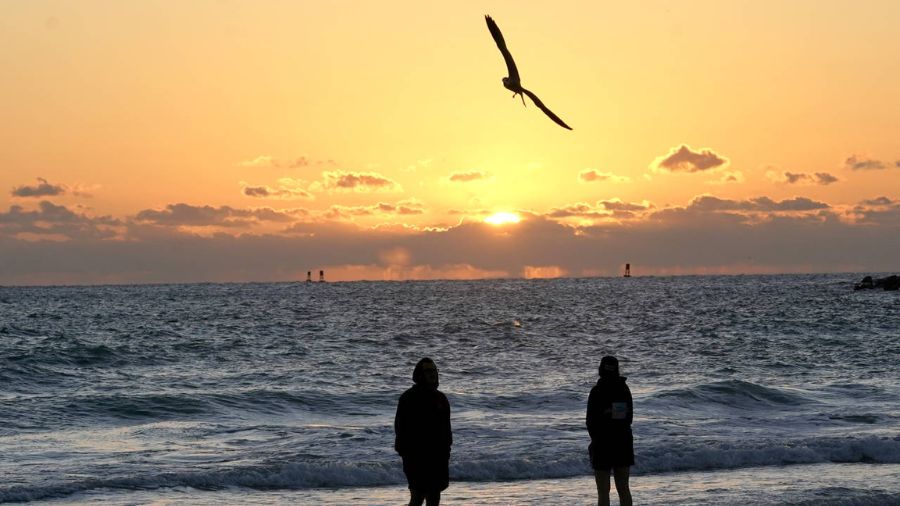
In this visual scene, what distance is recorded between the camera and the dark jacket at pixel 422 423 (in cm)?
1020

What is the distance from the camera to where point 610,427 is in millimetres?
11023

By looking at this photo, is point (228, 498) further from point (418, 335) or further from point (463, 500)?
point (418, 335)

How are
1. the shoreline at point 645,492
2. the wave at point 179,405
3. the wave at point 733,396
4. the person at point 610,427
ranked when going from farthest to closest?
the wave at point 733,396 < the wave at point 179,405 < the shoreline at point 645,492 < the person at point 610,427

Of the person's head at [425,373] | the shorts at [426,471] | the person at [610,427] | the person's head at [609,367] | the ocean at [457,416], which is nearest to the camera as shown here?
the person's head at [425,373]

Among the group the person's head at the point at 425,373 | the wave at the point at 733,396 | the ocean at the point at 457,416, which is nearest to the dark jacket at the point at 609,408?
the person's head at the point at 425,373

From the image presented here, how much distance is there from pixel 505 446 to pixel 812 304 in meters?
66.3

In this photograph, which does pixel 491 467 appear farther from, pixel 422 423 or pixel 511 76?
pixel 511 76

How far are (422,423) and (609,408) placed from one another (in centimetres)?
197

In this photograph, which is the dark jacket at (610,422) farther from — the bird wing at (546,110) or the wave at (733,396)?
the wave at (733,396)

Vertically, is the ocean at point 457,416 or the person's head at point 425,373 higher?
the person's head at point 425,373

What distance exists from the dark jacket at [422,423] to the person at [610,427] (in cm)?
161

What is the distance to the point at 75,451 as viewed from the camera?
60.6 ft

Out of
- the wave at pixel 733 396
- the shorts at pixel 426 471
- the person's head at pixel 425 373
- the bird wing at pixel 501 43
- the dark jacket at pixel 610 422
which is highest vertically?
the bird wing at pixel 501 43

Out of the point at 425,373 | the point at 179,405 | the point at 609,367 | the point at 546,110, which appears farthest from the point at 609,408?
the point at 179,405
